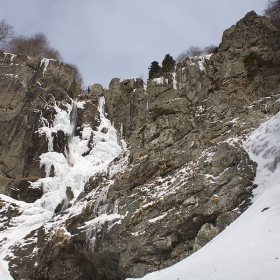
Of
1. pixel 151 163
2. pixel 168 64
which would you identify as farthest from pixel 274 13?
pixel 151 163

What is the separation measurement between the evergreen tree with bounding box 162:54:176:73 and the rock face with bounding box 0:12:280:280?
21.9ft

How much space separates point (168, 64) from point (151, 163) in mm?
23105

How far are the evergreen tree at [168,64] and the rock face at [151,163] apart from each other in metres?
6.67

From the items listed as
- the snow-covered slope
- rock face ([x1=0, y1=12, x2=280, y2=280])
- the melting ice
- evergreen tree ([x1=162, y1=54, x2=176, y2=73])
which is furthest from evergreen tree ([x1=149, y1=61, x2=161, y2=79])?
the snow-covered slope

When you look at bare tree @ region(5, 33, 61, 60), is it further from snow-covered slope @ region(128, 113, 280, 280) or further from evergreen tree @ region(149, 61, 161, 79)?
snow-covered slope @ region(128, 113, 280, 280)

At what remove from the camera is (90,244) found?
561 inches

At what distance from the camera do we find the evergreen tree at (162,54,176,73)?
35938 millimetres

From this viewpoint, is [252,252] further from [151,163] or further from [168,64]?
[168,64]

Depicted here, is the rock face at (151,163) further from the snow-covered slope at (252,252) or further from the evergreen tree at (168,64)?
the evergreen tree at (168,64)

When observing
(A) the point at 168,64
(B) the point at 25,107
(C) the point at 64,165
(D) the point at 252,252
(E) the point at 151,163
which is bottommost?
(D) the point at 252,252

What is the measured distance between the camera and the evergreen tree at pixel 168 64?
35938 mm

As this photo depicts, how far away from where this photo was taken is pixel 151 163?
16594 millimetres

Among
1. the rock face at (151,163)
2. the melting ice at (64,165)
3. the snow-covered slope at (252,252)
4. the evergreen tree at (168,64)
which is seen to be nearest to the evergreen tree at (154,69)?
the evergreen tree at (168,64)

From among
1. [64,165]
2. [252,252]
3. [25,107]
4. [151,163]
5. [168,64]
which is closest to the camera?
[252,252]
